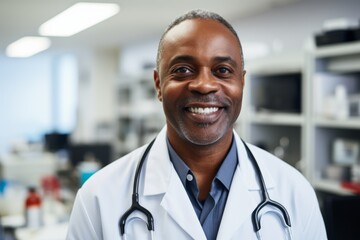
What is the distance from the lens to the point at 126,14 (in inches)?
157

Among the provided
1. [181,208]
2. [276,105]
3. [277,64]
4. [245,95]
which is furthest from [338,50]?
[181,208]

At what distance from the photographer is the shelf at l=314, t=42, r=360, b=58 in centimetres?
198

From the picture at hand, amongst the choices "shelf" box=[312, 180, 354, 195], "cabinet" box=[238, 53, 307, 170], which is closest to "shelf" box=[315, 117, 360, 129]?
"cabinet" box=[238, 53, 307, 170]

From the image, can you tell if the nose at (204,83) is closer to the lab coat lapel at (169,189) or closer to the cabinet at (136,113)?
the lab coat lapel at (169,189)

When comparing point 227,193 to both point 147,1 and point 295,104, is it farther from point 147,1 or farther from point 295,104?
point 147,1

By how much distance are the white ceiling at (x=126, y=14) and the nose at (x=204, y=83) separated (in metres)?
2.53

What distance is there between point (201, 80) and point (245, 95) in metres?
1.91

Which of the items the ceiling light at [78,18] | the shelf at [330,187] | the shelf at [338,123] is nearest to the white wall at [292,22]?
the shelf at [338,123]

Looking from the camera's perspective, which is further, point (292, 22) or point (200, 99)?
point (292, 22)

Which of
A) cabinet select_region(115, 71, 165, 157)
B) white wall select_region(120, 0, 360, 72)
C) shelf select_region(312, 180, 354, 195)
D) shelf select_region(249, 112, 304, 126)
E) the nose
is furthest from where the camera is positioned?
cabinet select_region(115, 71, 165, 157)

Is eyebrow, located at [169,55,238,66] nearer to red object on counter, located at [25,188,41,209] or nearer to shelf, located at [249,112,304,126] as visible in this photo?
shelf, located at [249,112,304,126]

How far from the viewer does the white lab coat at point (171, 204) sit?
3.18 feet

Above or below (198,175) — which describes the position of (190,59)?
above

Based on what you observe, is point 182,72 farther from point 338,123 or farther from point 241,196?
point 338,123
